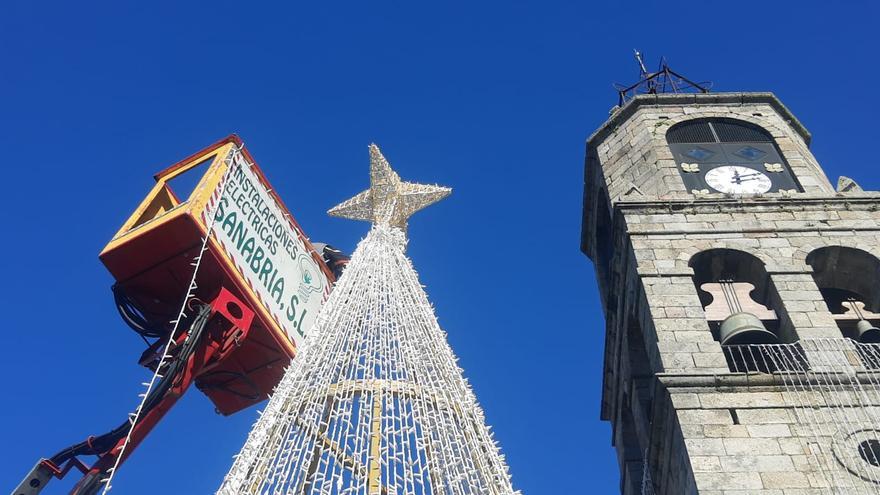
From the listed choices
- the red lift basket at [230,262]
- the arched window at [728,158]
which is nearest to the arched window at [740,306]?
the arched window at [728,158]

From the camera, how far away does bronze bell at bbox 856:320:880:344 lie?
713 inches

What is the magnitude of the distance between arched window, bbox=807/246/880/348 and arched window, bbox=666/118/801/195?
8.49 feet

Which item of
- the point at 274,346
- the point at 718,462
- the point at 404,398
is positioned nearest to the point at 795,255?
the point at 718,462

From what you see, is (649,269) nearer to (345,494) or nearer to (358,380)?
(358,380)

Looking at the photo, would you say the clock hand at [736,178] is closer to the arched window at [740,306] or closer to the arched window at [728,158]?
the arched window at [728,158]

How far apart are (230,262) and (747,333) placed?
9853 mm

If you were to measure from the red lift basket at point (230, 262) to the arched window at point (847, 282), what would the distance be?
10925mm

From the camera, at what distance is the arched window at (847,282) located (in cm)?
1931

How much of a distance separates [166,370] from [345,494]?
7.01 m

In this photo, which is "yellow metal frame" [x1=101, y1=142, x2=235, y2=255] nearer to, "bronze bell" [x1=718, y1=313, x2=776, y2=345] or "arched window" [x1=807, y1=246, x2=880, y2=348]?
"bronze bell" [x1=718, y1=313, x2=776, y2=345]

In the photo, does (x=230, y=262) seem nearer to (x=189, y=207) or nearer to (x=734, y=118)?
(x=189, y=207)

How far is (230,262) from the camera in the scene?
20141 mm

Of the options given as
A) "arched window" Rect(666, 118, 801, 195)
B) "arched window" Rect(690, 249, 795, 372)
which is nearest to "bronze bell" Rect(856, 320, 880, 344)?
"arched window" Rect(690, 249, 795, 372)

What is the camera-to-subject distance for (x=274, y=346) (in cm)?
2142
